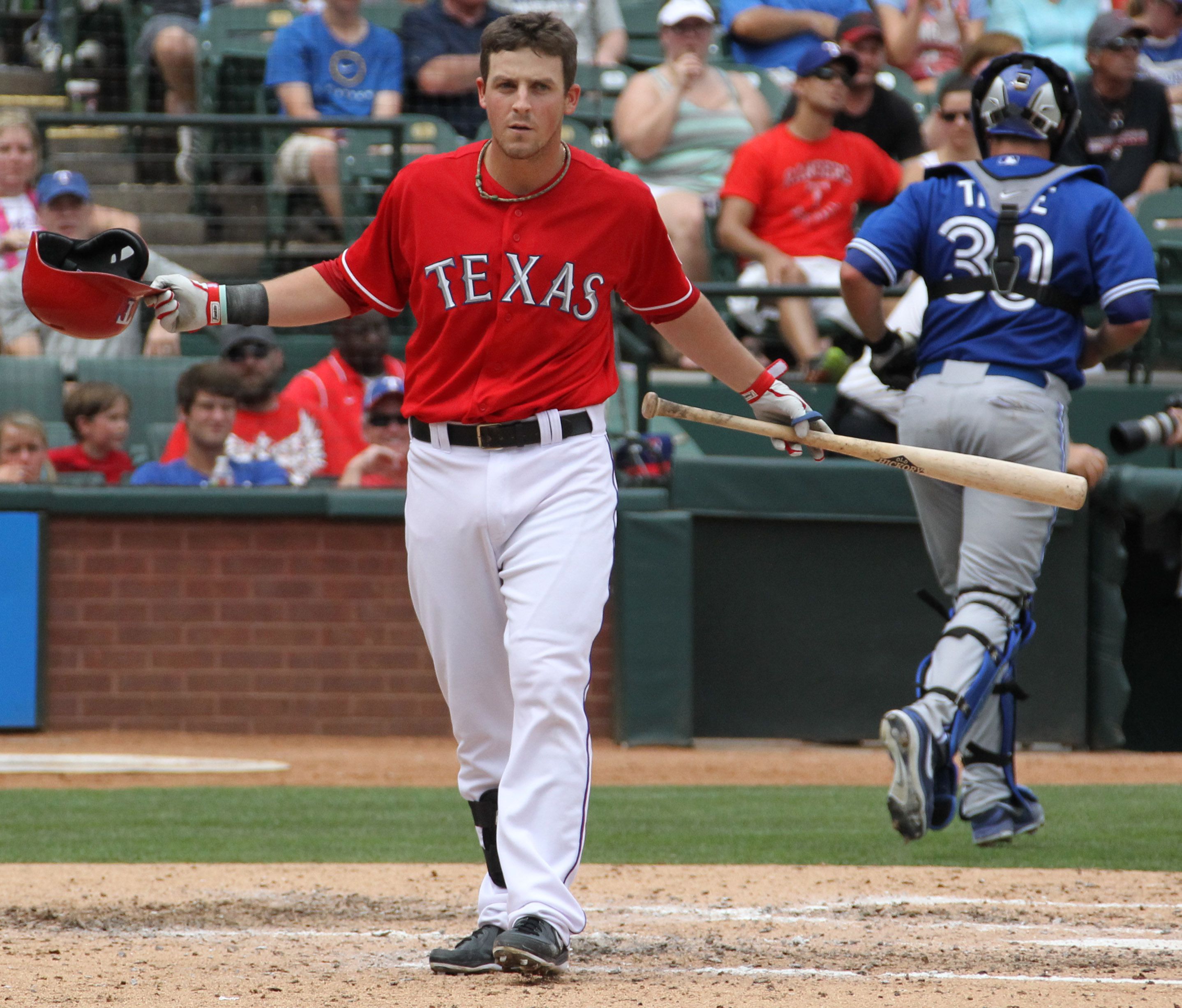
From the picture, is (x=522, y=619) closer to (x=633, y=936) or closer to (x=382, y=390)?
(x=633, y=936)

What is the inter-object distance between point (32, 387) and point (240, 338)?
107cm

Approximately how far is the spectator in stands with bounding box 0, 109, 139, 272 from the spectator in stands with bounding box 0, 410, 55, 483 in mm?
1344

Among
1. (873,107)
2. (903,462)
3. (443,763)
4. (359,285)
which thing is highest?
(873,107)

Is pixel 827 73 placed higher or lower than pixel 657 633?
higher

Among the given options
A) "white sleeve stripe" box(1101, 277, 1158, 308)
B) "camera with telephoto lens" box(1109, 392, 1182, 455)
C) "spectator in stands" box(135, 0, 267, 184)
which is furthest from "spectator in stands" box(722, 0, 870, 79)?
"white sleeve stripe" box(1101, 277, 1158, 308)

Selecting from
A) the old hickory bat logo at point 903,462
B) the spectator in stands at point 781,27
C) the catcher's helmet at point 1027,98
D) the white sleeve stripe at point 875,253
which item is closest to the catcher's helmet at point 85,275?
the old hickory bat logo at point 903,462

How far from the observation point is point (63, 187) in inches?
337

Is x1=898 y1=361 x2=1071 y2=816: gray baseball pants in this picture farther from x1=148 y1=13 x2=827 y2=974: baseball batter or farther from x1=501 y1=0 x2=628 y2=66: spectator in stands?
x1=501 y1=0 x2=628 y2=66: spectator in stands

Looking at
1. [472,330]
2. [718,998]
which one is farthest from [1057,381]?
[718,998]

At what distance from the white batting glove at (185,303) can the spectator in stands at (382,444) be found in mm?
4354

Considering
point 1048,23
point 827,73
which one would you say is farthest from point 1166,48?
point 827,73

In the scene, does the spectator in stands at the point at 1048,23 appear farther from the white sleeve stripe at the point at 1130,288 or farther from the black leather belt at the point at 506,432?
the black leather belt at the point at 506,432

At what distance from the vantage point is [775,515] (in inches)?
309

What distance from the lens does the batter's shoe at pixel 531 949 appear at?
328 centimetres
